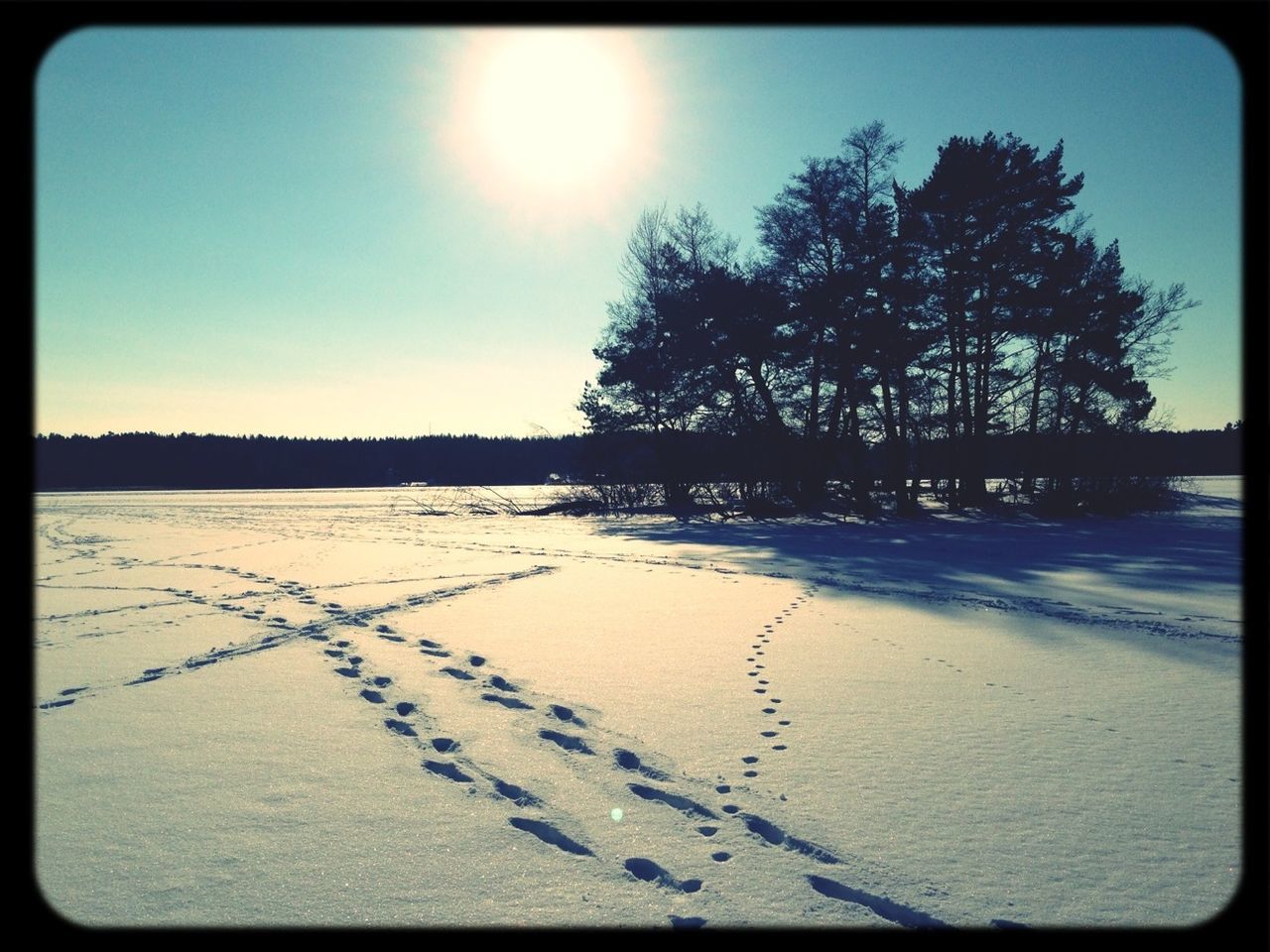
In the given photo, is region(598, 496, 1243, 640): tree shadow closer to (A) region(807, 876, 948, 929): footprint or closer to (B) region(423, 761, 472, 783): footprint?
(A) region(807, 876, 948, 929): footprint

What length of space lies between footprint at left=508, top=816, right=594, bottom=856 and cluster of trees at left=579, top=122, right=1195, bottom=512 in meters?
18.6

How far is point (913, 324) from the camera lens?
20.1 meters

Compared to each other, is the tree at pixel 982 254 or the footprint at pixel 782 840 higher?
the tree at pixel 982 254

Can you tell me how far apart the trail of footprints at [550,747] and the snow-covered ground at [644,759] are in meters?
0.02

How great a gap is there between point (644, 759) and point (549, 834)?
760mm

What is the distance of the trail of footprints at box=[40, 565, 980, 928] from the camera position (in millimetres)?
2311

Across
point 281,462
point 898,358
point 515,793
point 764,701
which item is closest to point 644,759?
point 515,793

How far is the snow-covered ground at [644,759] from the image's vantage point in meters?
2.22

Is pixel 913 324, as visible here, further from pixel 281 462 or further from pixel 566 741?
pixel 281 462

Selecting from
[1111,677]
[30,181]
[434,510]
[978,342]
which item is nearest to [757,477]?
[978,342]

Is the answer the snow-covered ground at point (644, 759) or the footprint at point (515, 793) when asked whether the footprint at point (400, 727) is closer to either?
the snow-covered ground at point (644, 759)

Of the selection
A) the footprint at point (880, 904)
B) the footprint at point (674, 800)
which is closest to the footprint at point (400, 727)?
the footprint at point (674, 800)

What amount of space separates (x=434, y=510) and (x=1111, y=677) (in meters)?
24.6

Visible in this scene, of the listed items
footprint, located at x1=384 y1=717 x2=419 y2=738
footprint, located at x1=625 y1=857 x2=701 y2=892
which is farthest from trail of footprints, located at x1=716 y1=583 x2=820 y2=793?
footprint, located at x1=384 y1=717 x2=419 y2=738
